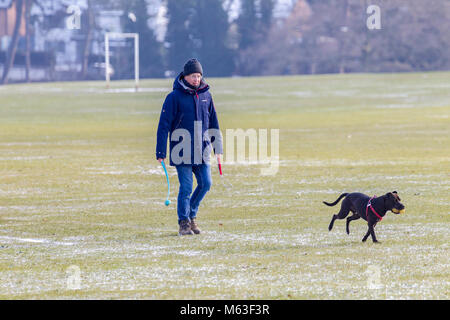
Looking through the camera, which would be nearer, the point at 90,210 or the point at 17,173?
the point at 90,210

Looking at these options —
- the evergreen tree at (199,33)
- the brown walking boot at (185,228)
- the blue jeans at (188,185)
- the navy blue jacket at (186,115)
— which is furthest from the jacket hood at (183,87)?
the evergreen tree at (199,33)

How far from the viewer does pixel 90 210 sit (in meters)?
13.6

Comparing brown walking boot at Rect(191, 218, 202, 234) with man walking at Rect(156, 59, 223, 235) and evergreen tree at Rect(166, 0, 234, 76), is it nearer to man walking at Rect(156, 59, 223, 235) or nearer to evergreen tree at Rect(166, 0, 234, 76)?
man walking at Rect(156, 59, 223, 235)

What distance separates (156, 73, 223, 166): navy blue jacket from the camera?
34.8 ft

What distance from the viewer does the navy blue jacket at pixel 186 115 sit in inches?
417

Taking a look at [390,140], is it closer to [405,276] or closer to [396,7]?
[405,276]

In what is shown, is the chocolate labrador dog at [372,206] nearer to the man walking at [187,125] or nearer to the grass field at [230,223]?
the grass field at [230,223]

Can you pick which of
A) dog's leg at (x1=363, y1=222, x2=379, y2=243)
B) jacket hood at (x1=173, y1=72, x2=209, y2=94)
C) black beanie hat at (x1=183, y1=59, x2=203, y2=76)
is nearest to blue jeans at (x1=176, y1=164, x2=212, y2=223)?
jacket hood at (x1=173, y1=72, x2=209, y2=94)

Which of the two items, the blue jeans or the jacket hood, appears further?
the blue jeans

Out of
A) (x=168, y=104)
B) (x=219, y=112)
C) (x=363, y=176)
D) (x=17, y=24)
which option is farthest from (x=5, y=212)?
(x=17, y=24)

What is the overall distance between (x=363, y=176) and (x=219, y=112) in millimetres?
27806

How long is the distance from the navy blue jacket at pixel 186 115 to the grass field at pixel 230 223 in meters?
1.06

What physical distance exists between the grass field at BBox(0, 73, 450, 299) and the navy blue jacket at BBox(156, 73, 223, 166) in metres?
1.06

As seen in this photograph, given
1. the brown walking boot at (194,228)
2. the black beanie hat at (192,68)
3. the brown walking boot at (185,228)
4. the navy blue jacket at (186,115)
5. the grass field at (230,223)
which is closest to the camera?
the grass field at (230,223)
